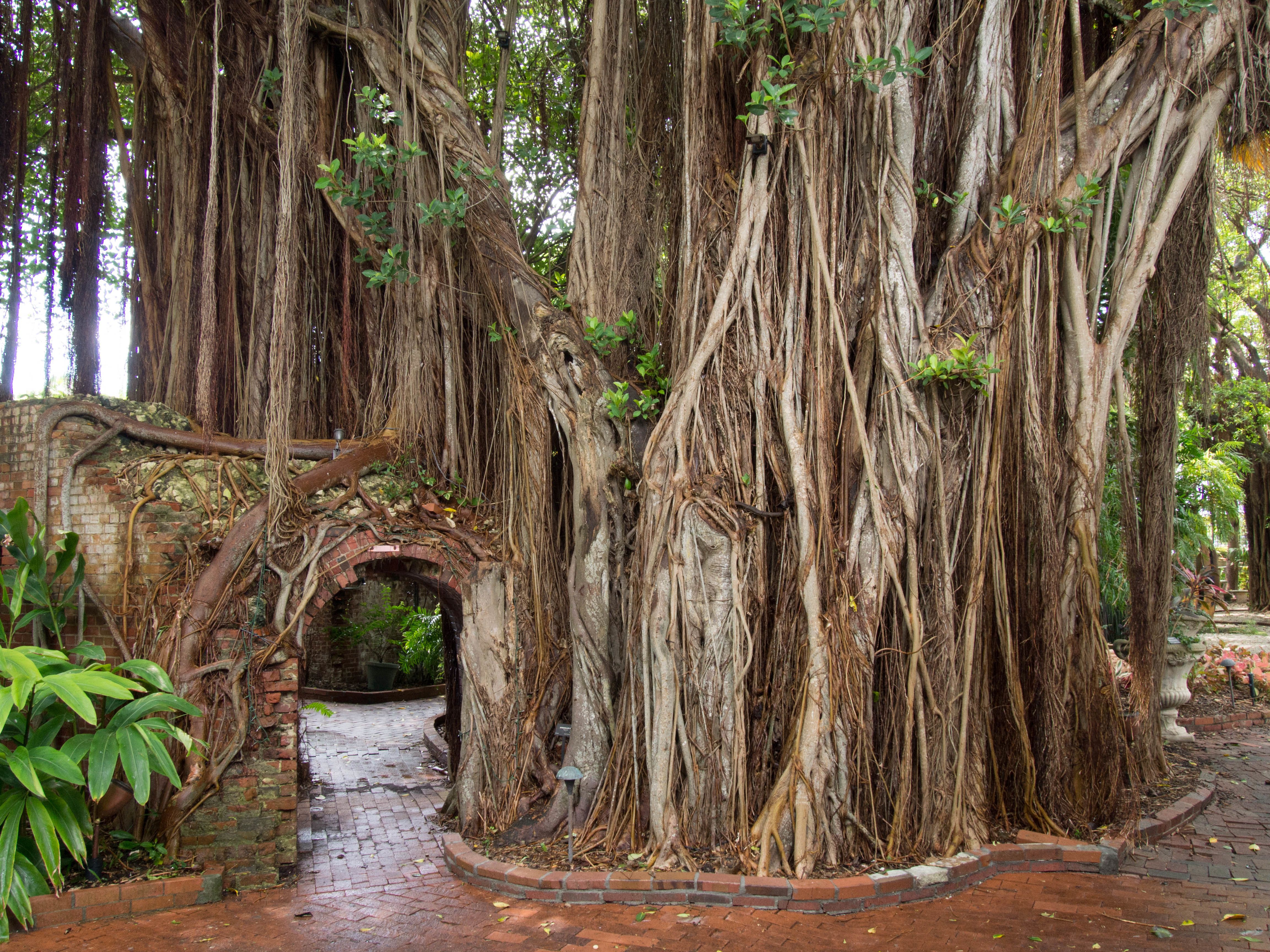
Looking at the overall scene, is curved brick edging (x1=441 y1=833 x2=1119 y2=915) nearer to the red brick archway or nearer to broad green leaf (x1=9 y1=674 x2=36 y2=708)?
the red brick archway

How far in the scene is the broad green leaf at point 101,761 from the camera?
3.36 metres

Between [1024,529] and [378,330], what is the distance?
403 centimetres

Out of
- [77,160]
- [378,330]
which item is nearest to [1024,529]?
[378,330]

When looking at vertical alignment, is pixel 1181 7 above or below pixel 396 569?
above

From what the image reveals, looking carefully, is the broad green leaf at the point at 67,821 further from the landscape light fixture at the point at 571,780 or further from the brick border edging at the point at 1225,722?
the brick border edging at the point at 1225,722

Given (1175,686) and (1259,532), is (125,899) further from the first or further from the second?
(1259,532)

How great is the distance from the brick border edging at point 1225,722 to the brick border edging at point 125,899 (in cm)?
609

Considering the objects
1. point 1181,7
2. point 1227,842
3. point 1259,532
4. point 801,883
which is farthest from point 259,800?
point 1259,532

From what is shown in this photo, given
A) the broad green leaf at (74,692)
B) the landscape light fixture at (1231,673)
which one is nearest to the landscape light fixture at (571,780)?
the broad green leaf at (74,692)

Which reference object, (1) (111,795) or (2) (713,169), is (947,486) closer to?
(2) (713,169)

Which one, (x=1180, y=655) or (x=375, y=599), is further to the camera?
(x=375, y=599)

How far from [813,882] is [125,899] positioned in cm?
288

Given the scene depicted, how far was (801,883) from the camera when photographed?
345 cm

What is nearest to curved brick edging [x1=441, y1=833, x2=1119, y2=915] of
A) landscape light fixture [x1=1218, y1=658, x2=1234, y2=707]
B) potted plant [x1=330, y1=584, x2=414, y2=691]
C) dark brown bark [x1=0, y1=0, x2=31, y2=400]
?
landscape light fixture [x1=1218, y1=658, x2=1234, y2=707]
